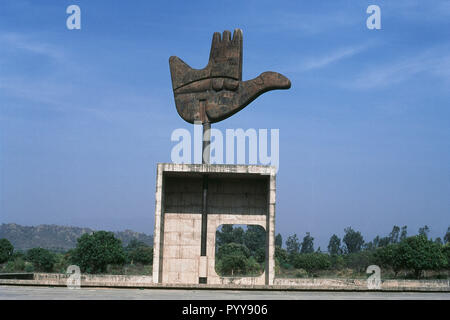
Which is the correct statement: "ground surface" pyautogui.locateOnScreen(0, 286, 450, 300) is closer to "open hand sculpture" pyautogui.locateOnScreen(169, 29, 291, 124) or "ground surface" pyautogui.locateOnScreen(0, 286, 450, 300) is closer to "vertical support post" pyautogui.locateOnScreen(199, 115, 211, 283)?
"vertical support post" pyautogui.locateOnScreen(199, 115, 211, 283)

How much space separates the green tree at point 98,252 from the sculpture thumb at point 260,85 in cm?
2722

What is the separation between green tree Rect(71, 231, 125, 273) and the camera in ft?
137

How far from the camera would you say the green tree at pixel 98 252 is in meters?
41.9

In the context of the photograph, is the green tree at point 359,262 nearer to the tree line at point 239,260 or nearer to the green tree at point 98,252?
the tree line at point 239,260

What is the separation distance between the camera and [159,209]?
17.7 meters

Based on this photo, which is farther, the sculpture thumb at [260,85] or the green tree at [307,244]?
the green tree at [307,244]

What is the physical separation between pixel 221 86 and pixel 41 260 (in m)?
39.2

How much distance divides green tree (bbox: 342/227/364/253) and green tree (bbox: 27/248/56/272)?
76.9 metres

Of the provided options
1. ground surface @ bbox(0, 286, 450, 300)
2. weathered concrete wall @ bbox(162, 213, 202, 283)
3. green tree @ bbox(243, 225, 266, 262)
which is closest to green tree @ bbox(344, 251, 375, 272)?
green tree @ bbox(243, 225, 266, 262)

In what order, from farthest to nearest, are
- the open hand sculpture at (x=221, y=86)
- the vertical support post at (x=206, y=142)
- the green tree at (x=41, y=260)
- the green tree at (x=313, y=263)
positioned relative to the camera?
the green tree at (x=41, y=260)
the green tree at (x=313, y=263)
the vertical support post at (x=206, y=142)
the open hand sculpture at (x=221, y=86)

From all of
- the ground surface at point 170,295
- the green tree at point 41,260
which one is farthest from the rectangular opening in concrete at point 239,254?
the green tree at point 41,260

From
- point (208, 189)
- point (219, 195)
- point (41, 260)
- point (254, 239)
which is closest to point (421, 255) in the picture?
point (219, 195)
